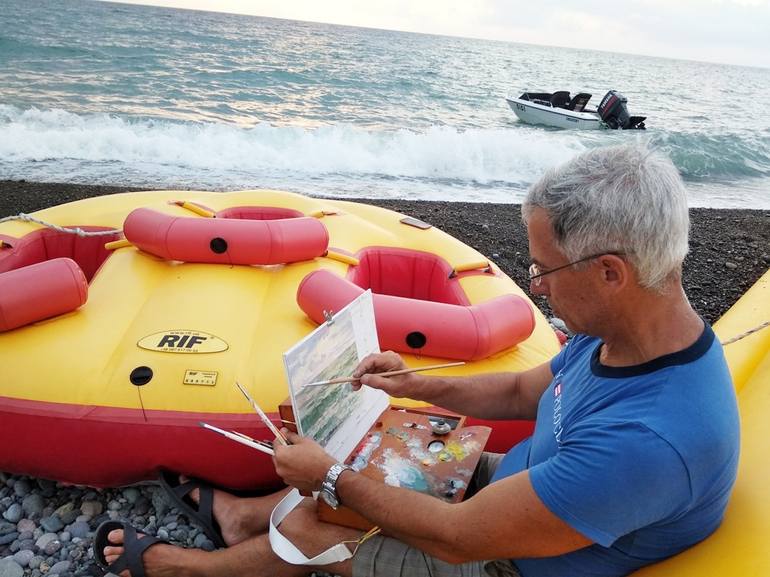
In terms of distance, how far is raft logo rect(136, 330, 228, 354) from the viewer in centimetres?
248

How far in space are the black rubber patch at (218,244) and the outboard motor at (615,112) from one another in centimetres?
1509

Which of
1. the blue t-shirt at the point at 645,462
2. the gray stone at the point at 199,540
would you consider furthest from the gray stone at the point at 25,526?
the blue t-shirt at the point at 645,462

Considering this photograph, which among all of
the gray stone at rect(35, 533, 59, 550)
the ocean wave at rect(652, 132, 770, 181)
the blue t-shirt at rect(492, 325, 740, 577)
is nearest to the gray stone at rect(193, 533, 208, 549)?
the gray stone at rect(35, 533, 59, 550)

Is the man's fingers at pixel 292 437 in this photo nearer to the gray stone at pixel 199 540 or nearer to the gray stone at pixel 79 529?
the gray stone at pixel 199 540

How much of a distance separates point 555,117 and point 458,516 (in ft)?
55.0

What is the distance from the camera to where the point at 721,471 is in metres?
1.16

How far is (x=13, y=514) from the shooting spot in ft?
7.65

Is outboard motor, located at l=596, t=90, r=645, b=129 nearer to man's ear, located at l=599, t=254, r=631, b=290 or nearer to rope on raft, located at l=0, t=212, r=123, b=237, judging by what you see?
rope on raft, located at l=0, t=212, r=123, b=237

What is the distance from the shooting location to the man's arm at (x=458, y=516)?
1187 millimetres

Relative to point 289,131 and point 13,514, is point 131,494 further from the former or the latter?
point 289,131

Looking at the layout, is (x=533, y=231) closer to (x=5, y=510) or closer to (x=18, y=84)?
(x=5, y=510)

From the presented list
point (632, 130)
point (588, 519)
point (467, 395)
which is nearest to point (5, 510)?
point (467, 395)

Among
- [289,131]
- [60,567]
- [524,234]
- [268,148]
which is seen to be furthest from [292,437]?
[289,131]

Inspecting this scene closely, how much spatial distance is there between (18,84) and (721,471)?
18.2 m
